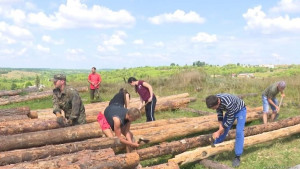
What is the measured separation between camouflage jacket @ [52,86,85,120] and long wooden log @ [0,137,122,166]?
3.65ft

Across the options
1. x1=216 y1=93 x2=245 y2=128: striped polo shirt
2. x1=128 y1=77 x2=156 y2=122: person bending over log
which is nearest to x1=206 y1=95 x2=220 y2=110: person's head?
x1=216 y1=93 x2=245 y2=128: striped polo shirt

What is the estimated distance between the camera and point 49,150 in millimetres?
5488

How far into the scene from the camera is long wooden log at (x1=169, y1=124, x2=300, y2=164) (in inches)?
232

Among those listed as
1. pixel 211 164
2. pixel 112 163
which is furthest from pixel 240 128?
pixel 112 163

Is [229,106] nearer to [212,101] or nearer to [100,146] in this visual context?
[212,101]

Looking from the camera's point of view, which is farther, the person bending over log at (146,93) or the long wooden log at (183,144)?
the person bending over log at (146,93)

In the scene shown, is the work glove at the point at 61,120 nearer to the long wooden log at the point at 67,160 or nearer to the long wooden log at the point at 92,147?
the long wooden log at the point at 92,147

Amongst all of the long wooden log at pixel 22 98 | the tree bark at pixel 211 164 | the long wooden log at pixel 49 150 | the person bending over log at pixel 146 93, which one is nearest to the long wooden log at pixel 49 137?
the long wooden log at pixel 49 150

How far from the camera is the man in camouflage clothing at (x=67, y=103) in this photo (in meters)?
6.55

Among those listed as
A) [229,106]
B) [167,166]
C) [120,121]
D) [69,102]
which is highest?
[69,102]

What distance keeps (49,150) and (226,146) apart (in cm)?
365

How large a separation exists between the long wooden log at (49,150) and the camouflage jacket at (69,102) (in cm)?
111

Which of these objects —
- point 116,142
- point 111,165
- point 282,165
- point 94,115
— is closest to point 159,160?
point 116,142

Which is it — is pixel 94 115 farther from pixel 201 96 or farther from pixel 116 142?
pixel 201 96
